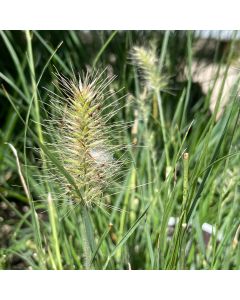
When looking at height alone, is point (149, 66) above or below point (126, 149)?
above

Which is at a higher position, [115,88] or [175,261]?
[115,88]
